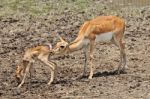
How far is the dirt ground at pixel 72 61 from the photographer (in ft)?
34.1

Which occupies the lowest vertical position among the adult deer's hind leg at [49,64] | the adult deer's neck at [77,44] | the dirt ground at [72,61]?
the dirt ground at [72,61]

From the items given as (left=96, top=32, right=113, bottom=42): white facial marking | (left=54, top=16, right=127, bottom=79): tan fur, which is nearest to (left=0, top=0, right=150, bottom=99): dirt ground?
(left=54, top=16, right=127, bottom=79): tan fur

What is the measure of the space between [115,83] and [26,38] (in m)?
4.59

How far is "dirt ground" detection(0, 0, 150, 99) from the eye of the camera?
409 inches

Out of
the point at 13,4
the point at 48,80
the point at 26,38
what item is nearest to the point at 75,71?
the point at 48,80

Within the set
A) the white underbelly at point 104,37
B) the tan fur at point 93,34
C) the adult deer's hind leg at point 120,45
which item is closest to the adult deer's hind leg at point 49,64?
the tan fur at point 93,34

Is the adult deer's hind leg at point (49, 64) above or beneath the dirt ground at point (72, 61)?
above

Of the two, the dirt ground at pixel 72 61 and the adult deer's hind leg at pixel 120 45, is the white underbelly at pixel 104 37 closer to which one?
the adult deer's hind leg at pixel 120 45

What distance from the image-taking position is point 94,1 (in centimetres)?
2006

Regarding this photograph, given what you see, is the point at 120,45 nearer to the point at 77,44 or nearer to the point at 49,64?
the point at 77,44

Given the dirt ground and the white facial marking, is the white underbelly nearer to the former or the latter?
the white facial marking

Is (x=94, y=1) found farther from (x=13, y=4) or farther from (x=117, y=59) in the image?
(x=117, y=59)

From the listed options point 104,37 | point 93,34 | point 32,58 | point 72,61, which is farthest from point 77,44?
point 72,61

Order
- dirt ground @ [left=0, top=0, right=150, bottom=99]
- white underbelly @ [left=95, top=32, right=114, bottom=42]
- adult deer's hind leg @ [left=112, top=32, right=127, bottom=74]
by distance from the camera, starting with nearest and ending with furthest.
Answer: dirt ground @ [left=0, top=0, right=150, bottom=99] → white underbelly @ [left=95, top=32, right=114, bottom=42] → adult deer's hind leg @ [left=112, top=32, right=127, bottom=74]
